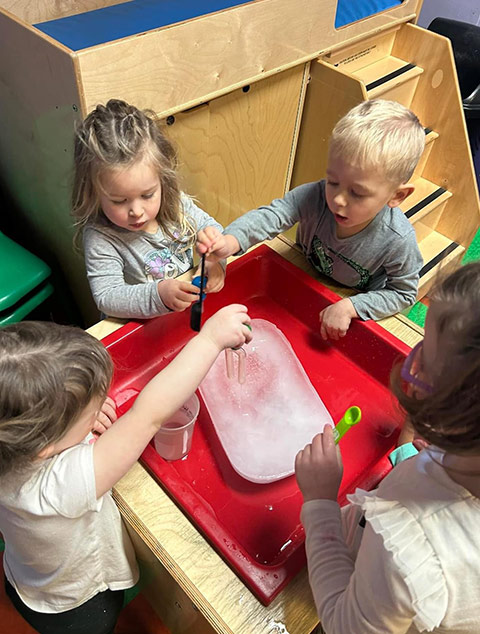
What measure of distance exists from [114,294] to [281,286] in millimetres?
343

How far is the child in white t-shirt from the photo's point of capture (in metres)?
0.53

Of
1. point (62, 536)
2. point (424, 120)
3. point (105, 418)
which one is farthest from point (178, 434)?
point (424, 120)

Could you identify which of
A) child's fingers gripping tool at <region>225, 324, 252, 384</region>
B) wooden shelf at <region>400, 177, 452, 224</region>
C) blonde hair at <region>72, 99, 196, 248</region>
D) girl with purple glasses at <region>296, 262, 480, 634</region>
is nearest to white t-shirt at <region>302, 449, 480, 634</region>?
girl with purple glasses at <region>296, 262, 480, 634</region>

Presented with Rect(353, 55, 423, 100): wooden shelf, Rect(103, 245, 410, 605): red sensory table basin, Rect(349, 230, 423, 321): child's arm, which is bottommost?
Rect(103, 245, 410, 605): red sensory table basin

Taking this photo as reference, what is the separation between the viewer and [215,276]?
95 cm

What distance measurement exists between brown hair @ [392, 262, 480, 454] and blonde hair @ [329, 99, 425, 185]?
0.43 metres

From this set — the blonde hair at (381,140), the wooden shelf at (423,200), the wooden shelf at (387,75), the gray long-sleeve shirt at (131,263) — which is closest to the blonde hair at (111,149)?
the gray long-sleeve shirt at (131,263)

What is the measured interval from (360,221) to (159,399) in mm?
515

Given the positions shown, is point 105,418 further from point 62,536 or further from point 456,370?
point 456,370

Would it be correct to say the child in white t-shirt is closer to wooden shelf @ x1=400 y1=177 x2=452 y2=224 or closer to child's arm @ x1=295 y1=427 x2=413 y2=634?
child's arm @ x1=295 y1=427 x2=413 y2=634

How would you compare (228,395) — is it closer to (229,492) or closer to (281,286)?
(229,492)

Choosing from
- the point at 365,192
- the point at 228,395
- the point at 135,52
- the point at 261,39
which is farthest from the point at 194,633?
the point at 261,39

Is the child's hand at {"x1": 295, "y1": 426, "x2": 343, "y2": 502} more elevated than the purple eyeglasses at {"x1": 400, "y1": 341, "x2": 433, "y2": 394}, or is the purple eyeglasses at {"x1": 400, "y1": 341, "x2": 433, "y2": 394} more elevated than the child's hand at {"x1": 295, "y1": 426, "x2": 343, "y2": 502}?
the purple eyeglasses at {"x1": 400, "y1": 341, "x2": 433, "y2": 394}

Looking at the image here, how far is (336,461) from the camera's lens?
66 centimetres
